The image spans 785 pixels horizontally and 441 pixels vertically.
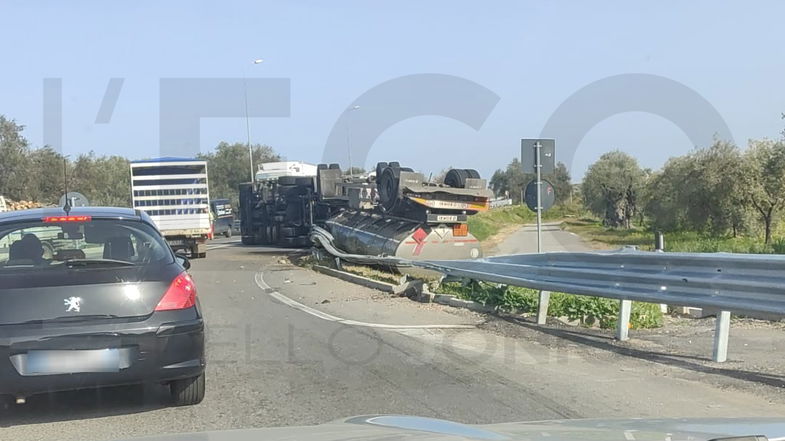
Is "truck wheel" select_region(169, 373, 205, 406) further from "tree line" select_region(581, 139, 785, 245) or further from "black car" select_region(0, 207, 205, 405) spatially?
"tree line" select_region(581, 139, 785, 245)

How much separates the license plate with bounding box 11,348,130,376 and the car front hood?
2188 millimetres

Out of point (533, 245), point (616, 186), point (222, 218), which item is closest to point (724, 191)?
point (533, 245)

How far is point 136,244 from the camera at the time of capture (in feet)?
19.9

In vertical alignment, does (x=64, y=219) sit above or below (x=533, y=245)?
above

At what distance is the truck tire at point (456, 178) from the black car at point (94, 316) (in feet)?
42.2

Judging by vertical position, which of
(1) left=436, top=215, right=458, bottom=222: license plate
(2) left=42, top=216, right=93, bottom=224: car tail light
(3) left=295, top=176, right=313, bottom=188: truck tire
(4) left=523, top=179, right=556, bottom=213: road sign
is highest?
(3) left=295, top=176, right=313, bottom=188: truck tire

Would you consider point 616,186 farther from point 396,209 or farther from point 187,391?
point 187,391

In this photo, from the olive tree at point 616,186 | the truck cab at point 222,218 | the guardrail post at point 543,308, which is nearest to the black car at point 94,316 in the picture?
the guardrail post at point 543,308

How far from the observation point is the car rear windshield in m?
5.71

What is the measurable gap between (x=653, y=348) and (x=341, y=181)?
716 inches

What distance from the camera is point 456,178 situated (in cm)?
1864

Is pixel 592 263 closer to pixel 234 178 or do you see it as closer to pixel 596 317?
pixel 596 317

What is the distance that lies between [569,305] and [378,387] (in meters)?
4.19

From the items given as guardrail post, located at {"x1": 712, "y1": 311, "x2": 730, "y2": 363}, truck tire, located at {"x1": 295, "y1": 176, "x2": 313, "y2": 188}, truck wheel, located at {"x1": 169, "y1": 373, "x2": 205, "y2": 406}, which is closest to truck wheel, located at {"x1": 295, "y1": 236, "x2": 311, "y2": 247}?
truck tire, located at {"x1": 295, "y1": 176, "x2": 313, "y2": 188}
